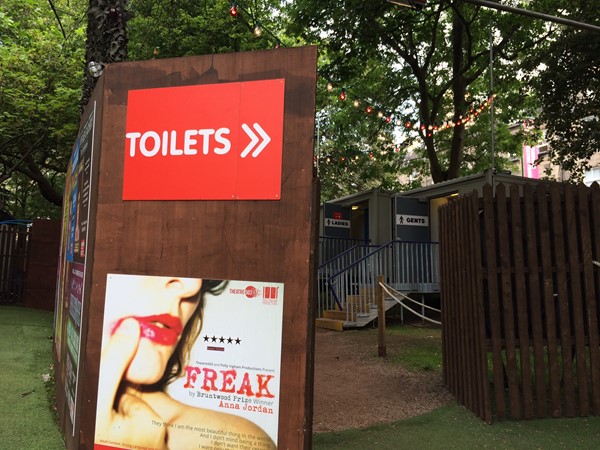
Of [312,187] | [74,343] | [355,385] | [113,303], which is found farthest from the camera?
[355,385]

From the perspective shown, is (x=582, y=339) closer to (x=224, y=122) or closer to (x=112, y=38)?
(x=224, y=122)

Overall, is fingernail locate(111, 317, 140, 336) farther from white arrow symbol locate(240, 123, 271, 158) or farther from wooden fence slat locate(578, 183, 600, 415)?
wooden fence slat locate(578, 183, 600, 415)

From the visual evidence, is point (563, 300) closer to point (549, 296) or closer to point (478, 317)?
point (549, 296)

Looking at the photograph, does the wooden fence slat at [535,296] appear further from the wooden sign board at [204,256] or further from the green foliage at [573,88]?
the green foliage at [573,88]

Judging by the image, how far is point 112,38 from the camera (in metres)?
5.71

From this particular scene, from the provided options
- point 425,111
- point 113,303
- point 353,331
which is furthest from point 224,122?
point 425,111

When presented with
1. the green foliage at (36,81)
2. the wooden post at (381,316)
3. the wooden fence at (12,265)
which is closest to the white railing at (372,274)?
the wooden post at (381,316)

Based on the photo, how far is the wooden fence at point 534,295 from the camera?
4711mm

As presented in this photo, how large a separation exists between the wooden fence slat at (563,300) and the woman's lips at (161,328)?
3.81m

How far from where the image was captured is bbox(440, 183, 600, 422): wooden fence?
4.71m

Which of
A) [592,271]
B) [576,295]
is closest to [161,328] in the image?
[576,295]

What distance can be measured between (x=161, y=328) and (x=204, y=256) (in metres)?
0.51

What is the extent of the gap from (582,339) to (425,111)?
12.9 meters

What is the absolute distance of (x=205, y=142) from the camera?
9.85 feet
